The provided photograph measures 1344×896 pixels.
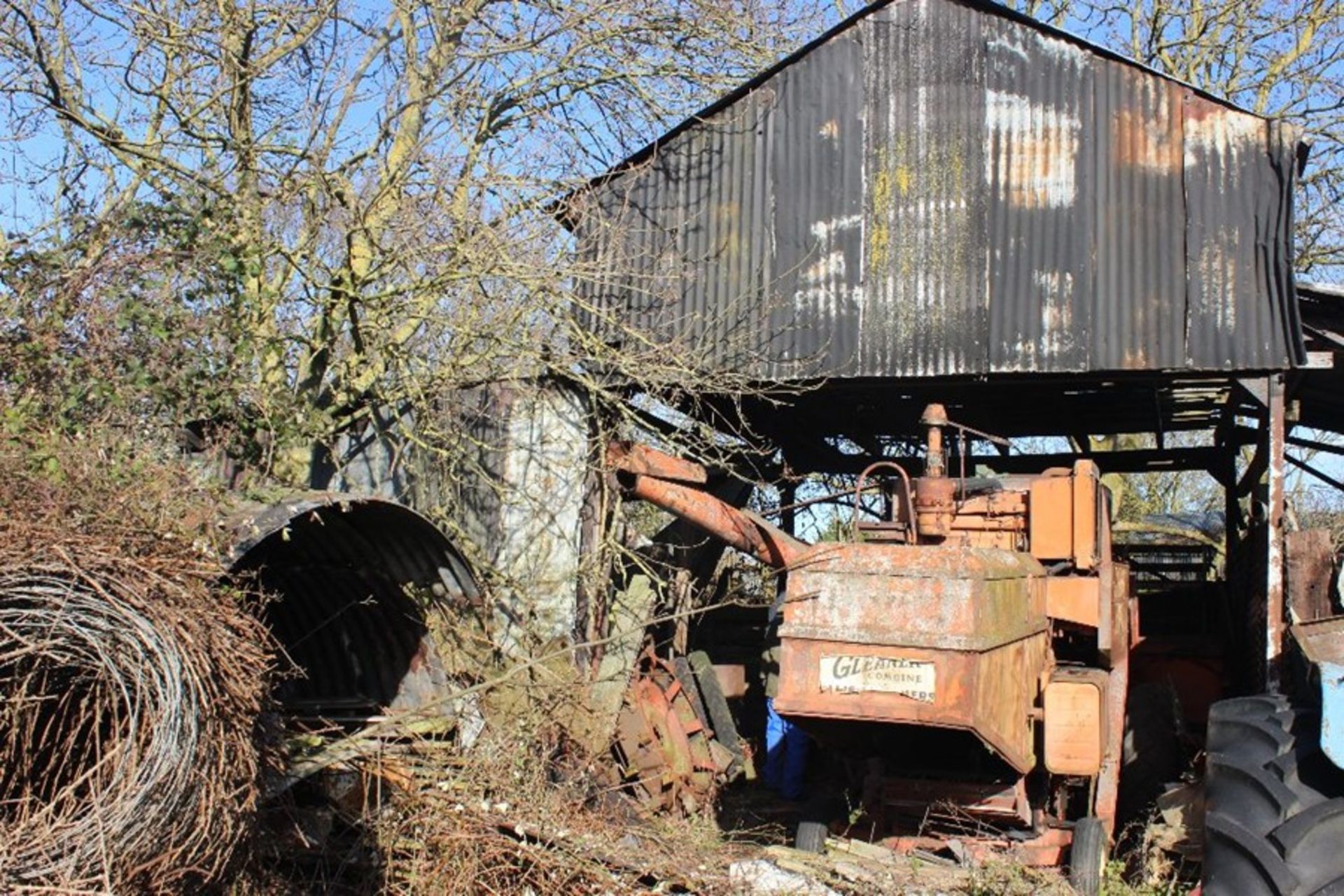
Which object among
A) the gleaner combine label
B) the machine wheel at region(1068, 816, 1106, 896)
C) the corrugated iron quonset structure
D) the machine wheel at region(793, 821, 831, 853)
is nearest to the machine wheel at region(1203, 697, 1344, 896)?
the gleaner combine label

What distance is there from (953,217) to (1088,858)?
5357 millimetres

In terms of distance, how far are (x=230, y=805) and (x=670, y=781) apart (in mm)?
5727

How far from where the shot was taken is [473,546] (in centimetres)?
1124

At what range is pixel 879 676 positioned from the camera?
22.2 feet

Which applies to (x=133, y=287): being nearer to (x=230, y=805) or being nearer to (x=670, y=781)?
(x=230, y=805)

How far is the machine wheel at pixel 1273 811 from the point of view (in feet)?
16.1

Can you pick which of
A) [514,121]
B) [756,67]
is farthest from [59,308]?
[756,67]

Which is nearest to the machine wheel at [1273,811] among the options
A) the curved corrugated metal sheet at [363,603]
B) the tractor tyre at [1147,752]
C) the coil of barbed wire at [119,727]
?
the coil of barbed wire at [119,727]

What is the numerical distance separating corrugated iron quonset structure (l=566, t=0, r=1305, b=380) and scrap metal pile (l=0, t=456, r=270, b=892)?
5.64m

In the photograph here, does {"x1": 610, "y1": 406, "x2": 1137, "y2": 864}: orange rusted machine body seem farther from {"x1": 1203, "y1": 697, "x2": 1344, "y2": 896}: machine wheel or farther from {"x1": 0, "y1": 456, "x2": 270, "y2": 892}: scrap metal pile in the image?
{"x1": 0, "y1": 456, "x2": 270, "y2": 892}: scrap metal pile

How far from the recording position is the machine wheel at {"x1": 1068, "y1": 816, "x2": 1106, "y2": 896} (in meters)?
7.80

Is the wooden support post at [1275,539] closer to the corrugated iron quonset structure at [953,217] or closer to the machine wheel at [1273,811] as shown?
the corrugated iron quonset structure at [953,217]

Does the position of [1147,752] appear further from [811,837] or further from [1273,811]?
[1273,811]

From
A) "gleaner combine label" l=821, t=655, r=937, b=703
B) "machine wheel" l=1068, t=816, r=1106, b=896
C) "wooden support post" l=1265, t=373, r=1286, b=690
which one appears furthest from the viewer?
"wooden support post" l=1265, t=373, r=1286, b=690
